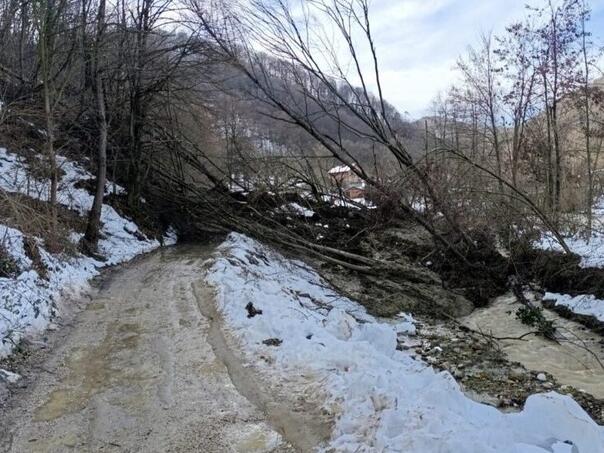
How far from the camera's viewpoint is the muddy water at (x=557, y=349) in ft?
22.6

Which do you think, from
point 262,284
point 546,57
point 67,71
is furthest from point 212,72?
point 546,57

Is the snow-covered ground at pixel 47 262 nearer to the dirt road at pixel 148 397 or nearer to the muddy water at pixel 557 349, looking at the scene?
the dirt road at pixel 148 397

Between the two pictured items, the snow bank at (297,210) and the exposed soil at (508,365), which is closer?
the exposed soil at (508,365)

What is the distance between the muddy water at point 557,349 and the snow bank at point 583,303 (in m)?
0.35

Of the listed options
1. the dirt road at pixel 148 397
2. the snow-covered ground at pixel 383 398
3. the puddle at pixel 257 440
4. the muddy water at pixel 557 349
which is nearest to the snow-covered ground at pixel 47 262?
the dirt road at pixel 148 397

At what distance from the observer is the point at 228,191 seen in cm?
1656

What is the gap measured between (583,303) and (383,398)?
7371 mm

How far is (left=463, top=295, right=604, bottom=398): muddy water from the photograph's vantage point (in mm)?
6895

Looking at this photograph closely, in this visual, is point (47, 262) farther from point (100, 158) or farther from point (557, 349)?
point (557, 349)

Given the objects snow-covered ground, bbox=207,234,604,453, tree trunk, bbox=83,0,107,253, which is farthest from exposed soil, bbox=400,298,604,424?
tree trunk, bbox=83,0,107,253

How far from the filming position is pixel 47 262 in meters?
8.41

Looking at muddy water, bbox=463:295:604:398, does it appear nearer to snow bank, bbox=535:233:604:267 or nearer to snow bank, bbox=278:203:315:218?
snow bank, bbox=535:233:604:267

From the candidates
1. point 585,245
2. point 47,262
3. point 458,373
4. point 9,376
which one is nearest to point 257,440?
point 9,376

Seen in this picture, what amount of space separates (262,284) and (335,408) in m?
4.65
